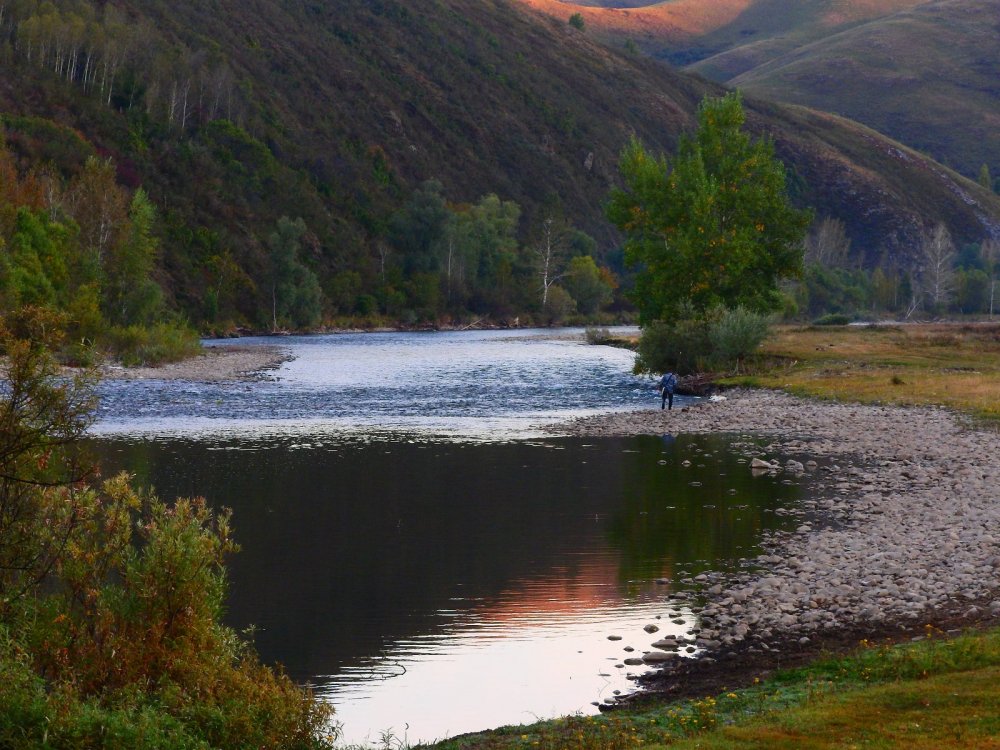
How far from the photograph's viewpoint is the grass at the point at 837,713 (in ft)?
34.6

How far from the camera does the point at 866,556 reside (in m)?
20.4

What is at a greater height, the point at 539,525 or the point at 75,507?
the point at 75,507

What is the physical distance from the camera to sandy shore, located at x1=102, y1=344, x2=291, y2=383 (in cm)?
6612

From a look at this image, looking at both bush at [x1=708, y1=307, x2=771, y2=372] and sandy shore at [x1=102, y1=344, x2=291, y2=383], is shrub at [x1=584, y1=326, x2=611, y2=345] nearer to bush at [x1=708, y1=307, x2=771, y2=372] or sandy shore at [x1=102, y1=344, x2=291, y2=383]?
sandy shore at [x1=102, y1=344, x2=291, y2=383]

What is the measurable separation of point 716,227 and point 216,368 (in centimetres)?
3269

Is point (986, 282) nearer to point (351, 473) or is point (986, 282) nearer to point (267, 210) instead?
point (267, 210)

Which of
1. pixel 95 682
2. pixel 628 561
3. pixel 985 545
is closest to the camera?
pixel 95 682

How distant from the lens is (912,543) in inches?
838

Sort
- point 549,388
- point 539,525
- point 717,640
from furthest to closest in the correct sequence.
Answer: point 549,388, point 539,525, point 717,640

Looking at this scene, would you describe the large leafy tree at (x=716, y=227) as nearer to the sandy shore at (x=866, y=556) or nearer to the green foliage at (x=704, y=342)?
the green foliage at (x=704, y=342)

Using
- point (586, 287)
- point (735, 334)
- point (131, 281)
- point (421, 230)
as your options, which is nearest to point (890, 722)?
point (735, 334)

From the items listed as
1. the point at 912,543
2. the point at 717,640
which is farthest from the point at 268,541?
the point at 912,543

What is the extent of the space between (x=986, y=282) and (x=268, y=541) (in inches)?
7326

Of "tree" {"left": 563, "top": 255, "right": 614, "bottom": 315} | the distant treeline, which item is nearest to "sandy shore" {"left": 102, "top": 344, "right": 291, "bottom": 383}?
"tree" {"left": 563, "top": 255, "right": 614, "bottom": 315}
